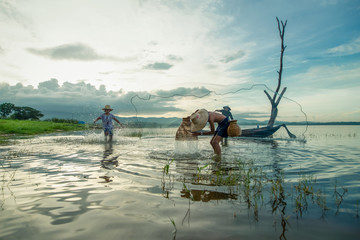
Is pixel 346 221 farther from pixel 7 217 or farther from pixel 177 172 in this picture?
pixel 7 217

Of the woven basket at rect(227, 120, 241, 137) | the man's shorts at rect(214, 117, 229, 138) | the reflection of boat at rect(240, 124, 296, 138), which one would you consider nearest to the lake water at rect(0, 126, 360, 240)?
the woven basket at rect(227, 120, 241, 137)

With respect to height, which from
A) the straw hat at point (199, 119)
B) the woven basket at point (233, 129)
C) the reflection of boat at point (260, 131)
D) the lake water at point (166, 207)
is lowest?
the lake water at point (166, 207)

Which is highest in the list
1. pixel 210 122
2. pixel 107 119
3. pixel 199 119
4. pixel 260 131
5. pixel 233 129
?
pixel 107 119

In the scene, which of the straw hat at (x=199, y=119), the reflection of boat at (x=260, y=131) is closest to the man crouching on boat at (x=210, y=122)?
the straw hat at (x=199, y=119)

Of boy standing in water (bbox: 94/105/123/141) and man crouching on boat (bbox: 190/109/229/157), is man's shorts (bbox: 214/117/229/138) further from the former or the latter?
boy standing in water (bbox: 94/105/123/141)

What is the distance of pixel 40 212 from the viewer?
9.93 feet

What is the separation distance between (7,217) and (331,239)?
4016 millimetres

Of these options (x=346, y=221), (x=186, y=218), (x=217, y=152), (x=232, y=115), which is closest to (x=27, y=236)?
(x=186, y=218)

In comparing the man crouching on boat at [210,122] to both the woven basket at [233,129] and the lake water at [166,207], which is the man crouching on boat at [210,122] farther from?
the lake water at [166,207]

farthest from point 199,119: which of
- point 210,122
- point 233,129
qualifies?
point 233,129

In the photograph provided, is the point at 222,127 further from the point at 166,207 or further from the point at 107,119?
the point at 107,119

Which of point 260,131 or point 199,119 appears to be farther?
point 260,131

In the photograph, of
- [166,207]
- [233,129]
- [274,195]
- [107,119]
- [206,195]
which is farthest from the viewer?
[107,119]

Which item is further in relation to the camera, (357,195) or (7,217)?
(357,195)
